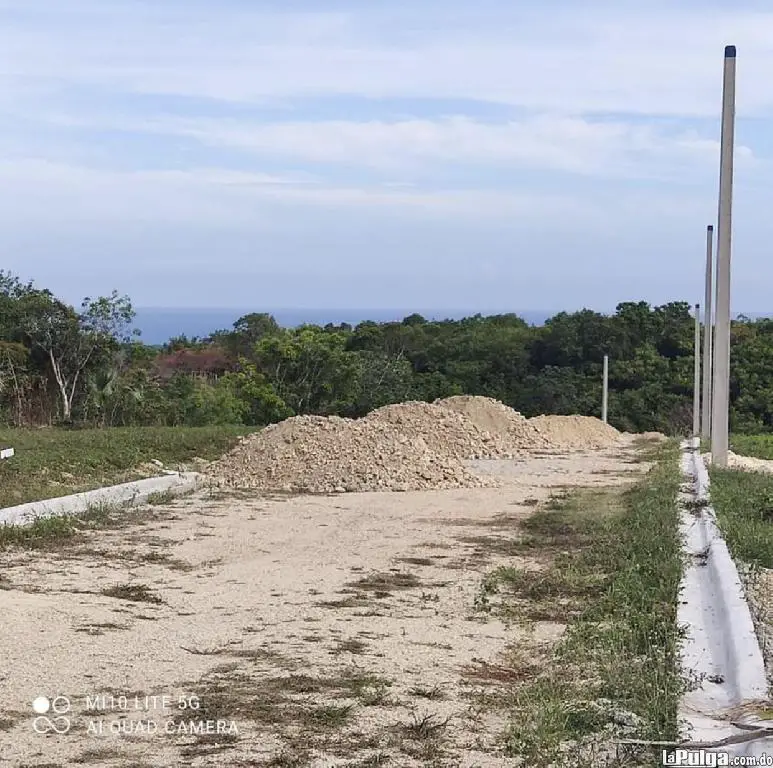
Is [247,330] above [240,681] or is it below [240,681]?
above

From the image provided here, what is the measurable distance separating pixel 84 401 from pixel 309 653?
18.4m

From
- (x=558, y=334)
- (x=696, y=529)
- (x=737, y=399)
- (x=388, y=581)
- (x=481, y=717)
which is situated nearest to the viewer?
(x=481, y=717)

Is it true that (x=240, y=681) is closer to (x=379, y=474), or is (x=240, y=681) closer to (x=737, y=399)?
(x=379, y=474)

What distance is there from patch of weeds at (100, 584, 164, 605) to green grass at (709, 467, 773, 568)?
3616 millimetres

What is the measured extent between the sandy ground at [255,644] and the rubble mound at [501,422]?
13203 millimetres

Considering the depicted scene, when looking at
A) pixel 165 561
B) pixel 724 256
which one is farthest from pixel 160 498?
pixel 724 256

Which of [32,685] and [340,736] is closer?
[340,736]

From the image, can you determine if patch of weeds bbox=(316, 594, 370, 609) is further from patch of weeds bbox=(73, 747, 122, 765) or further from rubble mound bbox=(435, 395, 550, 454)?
rubble mound bbox=(435, 395, 550, 454)

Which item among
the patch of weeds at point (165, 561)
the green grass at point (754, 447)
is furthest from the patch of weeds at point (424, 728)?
the green grass at point (754, 447)

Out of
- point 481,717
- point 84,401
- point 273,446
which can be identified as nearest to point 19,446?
point 273,446

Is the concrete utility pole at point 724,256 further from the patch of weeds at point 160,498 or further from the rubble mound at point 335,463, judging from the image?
the patch of weeds at point 160,498

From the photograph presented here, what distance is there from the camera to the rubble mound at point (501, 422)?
2398 centimetres

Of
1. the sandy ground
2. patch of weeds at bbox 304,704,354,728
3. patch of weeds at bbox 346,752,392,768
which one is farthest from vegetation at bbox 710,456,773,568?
A: patch of weeds at bbox 346,752,392,768

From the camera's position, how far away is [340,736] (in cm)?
428
